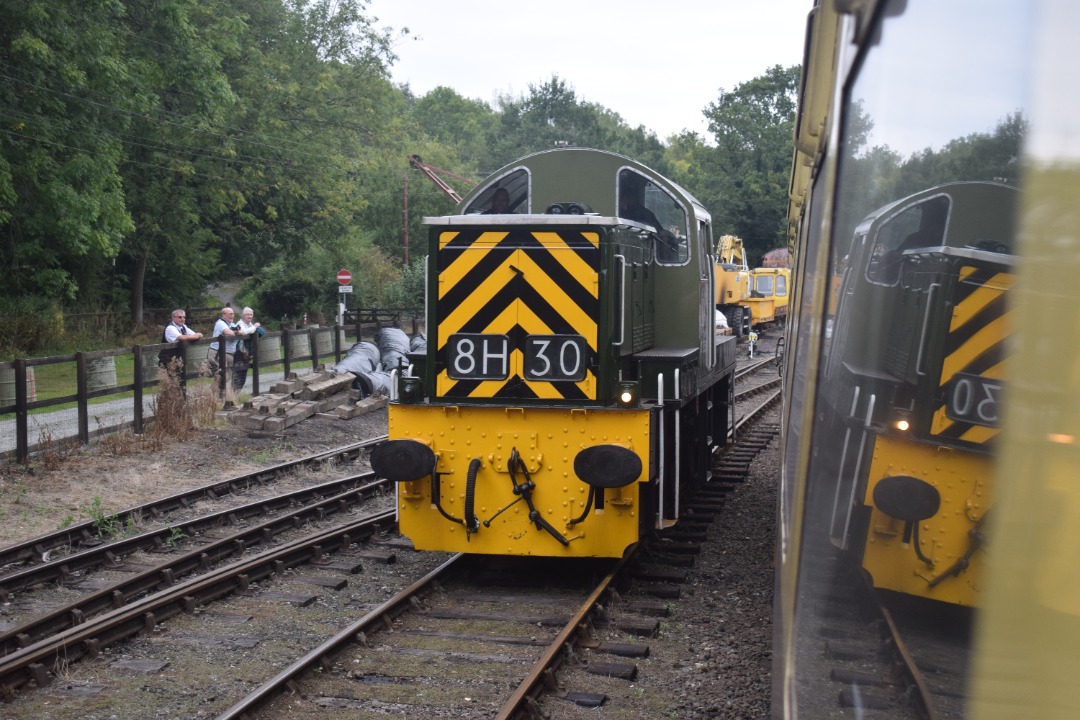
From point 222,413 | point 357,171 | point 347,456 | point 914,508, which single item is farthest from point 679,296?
point 357,171

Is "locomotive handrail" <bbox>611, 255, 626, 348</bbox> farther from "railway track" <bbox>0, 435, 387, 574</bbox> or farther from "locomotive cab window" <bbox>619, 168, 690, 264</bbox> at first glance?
"railway track" <bbox>0, 435, 387, 574</bbox>

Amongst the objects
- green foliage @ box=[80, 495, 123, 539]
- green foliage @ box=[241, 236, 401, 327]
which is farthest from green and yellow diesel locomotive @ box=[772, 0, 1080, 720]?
green foliage @ box=[241, 236, 401, 327]

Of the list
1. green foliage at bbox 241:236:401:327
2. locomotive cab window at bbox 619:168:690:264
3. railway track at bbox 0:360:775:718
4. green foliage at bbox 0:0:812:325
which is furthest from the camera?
green foliage at bbox 241:236:401:327

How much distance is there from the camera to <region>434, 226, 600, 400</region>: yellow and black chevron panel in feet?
24.1

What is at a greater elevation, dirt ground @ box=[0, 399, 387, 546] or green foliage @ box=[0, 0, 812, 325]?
green foliage @ box=[0, 0, 812, 325]

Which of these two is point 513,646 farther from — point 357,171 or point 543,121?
point 543,121

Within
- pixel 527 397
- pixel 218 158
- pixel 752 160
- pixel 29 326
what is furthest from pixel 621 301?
pixel 752 160

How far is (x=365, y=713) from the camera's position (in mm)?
5285

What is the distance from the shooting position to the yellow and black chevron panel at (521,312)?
7340 millimetres

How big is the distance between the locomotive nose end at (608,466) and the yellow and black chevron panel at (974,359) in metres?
5.63

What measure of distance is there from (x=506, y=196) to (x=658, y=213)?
127 centimetres

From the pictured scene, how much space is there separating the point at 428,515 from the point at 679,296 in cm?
294

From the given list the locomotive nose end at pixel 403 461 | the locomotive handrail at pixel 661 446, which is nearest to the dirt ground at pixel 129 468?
the locomotive nose end at pixel 403 461

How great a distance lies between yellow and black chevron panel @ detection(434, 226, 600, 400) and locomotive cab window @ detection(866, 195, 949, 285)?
5.38m
